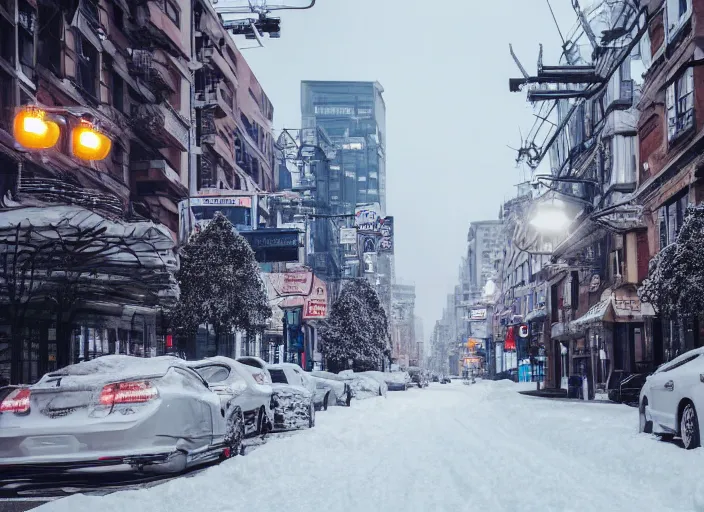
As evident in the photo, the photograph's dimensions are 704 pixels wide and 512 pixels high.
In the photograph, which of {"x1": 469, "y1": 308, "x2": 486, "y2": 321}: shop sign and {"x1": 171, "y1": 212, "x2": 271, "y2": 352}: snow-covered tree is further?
{"x1": 469, "y1": 308, "x2": 486, "y2": 321}: shop sign

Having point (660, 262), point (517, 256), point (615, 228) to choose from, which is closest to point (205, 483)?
point (660, 262)

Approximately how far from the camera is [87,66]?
90.4 feet

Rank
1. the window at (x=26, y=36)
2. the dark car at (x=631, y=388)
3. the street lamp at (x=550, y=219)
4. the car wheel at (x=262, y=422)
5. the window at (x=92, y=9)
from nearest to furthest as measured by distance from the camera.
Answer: the car wheel at (x=262, y=422)
the window at (x=26, y=36)
the window at (x=92, y=9)
the dark car at (x=631, y=388)
the street lamp at (x=550, y=219)

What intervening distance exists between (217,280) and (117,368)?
69.9ft

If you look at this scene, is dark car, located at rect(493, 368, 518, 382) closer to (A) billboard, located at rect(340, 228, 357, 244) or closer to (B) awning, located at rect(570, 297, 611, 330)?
(A) billboard, located at rect(340, 228, 357, 244)

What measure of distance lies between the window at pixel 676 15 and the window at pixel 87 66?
18625mm

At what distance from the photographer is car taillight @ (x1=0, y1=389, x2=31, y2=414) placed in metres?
8.53

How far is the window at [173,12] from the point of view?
38.2 metres

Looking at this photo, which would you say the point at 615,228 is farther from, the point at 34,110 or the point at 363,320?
the point at 363,320

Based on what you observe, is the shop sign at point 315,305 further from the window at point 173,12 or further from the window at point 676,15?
the window at point 676,15

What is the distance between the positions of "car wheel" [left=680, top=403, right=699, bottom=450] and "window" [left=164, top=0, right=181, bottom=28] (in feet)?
102

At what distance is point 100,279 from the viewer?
1764 cm

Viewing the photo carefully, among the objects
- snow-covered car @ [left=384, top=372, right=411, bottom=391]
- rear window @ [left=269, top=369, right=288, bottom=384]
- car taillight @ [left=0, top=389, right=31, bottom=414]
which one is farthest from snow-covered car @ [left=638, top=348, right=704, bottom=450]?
snow-covered car @ [left=384, top=372, right=411, bottom=391]

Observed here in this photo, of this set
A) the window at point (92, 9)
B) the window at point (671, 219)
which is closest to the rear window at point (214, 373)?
the window at point (92, 9)
